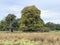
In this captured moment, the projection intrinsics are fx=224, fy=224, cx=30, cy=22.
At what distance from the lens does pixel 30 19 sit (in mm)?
37094

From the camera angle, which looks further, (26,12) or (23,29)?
(26,12)

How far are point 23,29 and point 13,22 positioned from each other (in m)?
6.98

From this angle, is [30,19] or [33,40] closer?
[33,40]

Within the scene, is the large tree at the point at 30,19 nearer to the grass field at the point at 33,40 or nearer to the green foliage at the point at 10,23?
the green foliage at the point at 10,23

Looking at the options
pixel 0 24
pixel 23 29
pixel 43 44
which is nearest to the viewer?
pixel 43 44

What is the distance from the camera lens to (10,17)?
43.8 meters

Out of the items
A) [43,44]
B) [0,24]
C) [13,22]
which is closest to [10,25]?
[13,22]

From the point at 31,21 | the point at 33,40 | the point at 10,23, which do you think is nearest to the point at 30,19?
the point at 31,21

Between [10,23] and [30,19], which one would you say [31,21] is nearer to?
[30,19]

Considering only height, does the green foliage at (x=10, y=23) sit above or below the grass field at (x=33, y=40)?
above

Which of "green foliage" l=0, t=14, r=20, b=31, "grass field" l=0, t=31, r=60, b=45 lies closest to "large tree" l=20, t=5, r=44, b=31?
"green foliage" l=0, t=14, r=20, b=31

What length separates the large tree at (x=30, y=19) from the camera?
1430 inches

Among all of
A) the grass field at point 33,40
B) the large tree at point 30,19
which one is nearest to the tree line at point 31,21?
the large tree at point 30,19

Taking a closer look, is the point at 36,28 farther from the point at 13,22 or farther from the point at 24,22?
the point at 13,22
